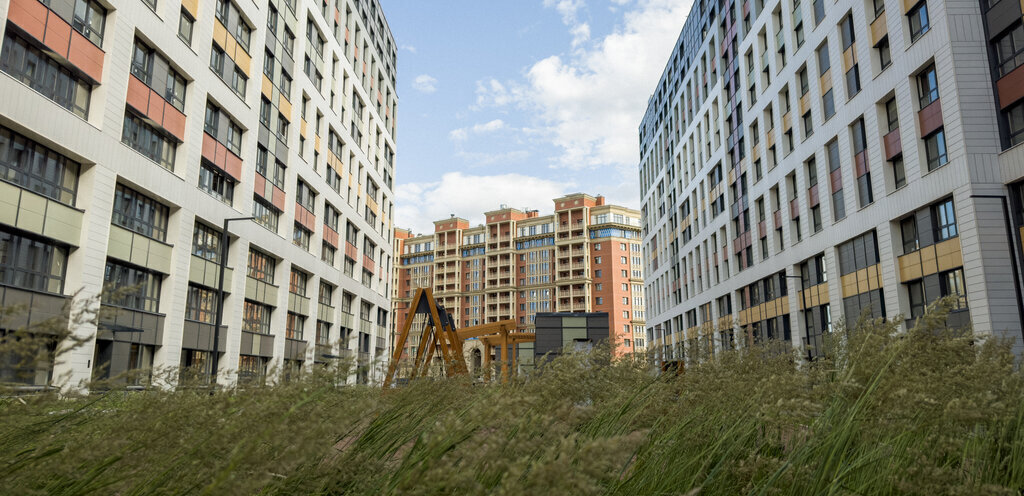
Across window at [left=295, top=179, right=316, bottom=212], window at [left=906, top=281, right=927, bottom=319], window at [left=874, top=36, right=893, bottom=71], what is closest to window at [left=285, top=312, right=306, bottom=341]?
window at [left=295, top=179, right=316, bottom=212]

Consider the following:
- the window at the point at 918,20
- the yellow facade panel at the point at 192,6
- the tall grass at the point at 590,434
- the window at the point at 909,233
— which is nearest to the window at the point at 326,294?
the yellow facade panel at the point at 192,6

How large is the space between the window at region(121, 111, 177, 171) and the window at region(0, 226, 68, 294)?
15.3 feet

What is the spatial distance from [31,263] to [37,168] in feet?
8.55

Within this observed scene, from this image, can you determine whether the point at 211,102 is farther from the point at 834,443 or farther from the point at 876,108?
the point at 834,443

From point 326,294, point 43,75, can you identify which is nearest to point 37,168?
point 43,75

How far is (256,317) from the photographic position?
30.5 m

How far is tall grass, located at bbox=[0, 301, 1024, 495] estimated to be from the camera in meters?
1.72

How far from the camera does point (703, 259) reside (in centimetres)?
4891

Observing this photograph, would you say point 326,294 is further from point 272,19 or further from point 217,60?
point 217,60

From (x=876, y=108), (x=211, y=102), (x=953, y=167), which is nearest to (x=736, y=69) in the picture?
(x=876, y=108)

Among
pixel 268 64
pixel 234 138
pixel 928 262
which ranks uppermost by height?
pixel 268 64

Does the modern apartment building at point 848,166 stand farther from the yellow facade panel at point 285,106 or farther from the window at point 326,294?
the yellow facade panel at point 285,106

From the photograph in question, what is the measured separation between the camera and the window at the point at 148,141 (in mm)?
21188

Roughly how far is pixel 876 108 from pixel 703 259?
975 inches
